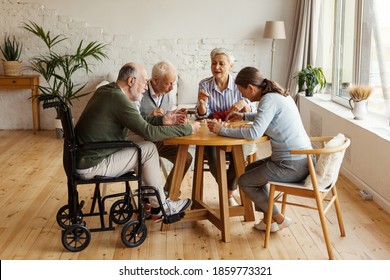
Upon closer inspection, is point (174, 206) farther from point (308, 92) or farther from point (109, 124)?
point (308, 92)

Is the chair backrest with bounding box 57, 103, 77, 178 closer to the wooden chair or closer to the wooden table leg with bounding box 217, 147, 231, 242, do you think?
the wooden table leg with bounding box 217, 147, 231, 242

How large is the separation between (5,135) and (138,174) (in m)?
4.88

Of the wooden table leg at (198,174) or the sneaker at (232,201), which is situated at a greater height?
the wooden table leg at (198,174)

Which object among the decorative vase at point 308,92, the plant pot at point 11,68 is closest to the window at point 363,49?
the decorative vase at point 308,92

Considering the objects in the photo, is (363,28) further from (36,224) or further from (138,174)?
(36,224)

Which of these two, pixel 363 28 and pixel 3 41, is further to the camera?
pixel 3 41

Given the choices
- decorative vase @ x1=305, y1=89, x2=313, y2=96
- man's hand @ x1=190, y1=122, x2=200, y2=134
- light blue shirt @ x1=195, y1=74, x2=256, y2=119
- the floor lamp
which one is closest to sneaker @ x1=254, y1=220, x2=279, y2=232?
man's hand @ x1=190, y1=122, x2=200, y2=134

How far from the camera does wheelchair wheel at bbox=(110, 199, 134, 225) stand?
4.16 m

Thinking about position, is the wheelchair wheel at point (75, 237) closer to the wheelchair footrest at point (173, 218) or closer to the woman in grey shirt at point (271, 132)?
the wheelchair footrest at point (173, 218)

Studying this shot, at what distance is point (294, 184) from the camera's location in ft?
12.3

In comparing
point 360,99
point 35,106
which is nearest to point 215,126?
point 360,99

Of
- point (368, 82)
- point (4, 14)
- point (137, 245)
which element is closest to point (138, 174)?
point (137, 245)

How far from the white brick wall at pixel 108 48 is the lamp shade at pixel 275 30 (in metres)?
0.47

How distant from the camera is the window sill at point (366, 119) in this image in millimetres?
4922
